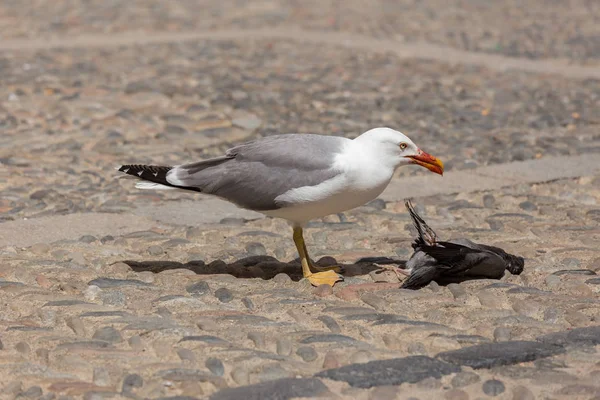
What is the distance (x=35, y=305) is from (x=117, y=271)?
2.27 feet

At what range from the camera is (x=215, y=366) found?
4.39 m

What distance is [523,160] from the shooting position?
8.51 metres

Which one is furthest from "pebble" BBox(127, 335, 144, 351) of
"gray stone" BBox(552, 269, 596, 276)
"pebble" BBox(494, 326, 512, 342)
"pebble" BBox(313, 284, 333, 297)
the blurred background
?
the blurred background

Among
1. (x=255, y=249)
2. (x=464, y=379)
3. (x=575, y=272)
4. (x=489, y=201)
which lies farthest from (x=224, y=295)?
(x=489, y=201)

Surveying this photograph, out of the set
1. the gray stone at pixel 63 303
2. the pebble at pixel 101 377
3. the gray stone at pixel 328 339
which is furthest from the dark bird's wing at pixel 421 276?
the pebble at pixel 101 377

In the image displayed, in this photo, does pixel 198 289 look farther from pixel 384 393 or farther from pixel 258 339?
pixel 384 393

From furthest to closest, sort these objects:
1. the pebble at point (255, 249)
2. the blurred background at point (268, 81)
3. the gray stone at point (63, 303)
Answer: the blurred background at point (268, 81) < the pebble at point (255, 249) < the gray stone at point (63, 303)

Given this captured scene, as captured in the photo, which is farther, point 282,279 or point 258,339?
point 282,279

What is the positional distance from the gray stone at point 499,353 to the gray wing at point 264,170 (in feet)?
3.99

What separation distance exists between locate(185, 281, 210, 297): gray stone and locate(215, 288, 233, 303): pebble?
74 millimetres

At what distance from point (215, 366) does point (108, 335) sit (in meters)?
0.63

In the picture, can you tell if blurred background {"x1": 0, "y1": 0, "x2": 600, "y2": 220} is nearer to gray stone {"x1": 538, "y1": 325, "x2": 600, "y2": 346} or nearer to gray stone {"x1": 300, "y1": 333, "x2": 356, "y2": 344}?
gray stone {"x1": 300, "y1": 333, "x2": 356, "y2": 344}

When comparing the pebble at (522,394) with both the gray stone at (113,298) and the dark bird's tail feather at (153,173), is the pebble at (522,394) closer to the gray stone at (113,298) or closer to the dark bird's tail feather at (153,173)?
the gray stone at (113,298)

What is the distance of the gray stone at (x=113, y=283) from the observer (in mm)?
5492
